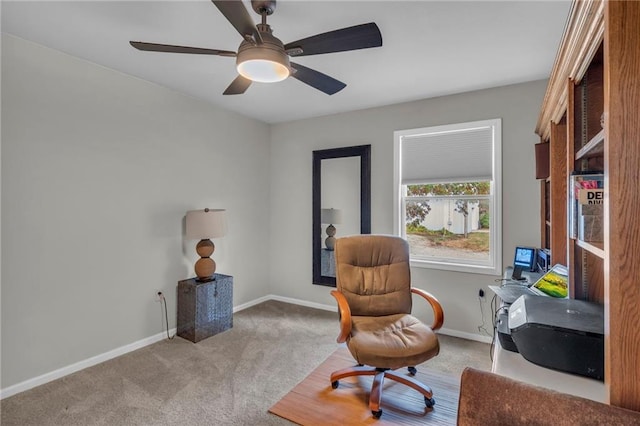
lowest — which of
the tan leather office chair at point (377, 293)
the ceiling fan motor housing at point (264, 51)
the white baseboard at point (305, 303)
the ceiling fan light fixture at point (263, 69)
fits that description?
the white baseboard at point (305, 303)

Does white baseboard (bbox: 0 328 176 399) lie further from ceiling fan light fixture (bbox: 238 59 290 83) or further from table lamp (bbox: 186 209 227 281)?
ceiling fan light fixture (bbox: 238 59 290 83)

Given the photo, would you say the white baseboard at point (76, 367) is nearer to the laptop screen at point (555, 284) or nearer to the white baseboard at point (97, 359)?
the white baseboard at point (97, 359)

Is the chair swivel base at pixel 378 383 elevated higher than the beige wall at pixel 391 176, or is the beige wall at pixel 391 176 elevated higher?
the beige wall at pixel 391 176

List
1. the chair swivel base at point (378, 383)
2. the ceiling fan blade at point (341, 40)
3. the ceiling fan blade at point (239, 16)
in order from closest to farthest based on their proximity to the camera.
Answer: the ceiling fan blade at point (239, 16) → the ceiling fan blade at point (341, 40) → the chair swivel base at point (378, 383)

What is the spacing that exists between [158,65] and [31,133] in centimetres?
105

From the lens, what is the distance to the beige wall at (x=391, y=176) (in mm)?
2959

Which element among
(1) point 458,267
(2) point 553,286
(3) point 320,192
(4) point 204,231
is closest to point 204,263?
(4) point 204,231

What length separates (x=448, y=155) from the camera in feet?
11.0

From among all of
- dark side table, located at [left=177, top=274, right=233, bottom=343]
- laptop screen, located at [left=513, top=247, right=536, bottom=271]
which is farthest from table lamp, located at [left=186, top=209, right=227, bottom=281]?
laptop screen, located at [left=513, top=247, right=536, bottom=271]

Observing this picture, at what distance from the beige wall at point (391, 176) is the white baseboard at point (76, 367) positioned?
1.77 meters

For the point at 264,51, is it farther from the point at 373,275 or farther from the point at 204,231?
the point at 204,231

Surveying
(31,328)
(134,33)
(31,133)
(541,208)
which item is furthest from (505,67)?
(31,328)

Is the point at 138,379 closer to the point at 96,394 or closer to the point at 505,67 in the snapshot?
the point at 96,394

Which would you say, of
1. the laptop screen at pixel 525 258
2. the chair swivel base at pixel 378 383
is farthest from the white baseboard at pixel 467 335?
the chair swivel base at pixel 378 383
